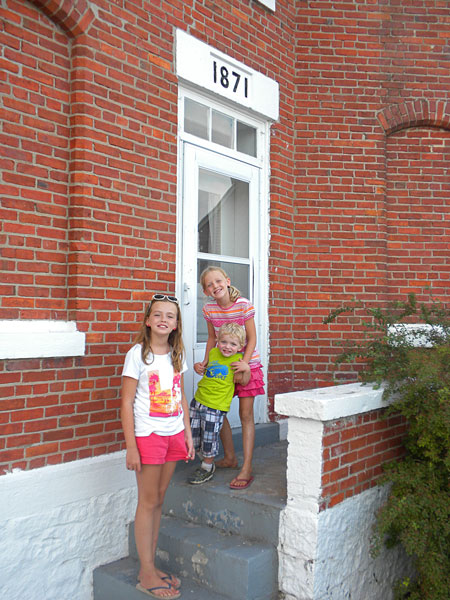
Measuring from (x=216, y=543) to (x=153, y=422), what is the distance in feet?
3.21

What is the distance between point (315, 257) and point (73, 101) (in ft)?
9.88

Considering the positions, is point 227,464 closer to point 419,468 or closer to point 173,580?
point 173,580

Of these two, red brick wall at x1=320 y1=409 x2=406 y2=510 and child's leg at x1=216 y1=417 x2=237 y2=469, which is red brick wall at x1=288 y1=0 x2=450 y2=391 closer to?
child's leg at x1=216 y1=417 x2=237 y2=469

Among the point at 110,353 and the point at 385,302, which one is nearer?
the point at 110,353

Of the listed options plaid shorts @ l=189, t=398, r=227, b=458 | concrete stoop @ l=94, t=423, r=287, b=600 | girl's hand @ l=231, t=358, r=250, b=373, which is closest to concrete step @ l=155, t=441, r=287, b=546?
concrete stoop @ l=94, t=423, r=287, b=600

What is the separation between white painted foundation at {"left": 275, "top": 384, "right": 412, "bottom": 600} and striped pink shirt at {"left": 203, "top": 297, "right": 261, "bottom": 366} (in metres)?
0.81

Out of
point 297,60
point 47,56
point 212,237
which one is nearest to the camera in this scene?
point 47,56

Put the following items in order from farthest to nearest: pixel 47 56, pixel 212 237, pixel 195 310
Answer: pixel 212 237
pixel 195 310
pixel 47 56

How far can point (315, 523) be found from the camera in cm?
357

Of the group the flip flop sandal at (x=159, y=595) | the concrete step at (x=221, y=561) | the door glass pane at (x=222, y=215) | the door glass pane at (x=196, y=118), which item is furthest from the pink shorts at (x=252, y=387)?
the door glass pane at (x=196, y=118)

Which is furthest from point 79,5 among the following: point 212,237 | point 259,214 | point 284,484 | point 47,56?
point 284,484

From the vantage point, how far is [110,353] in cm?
→ 419

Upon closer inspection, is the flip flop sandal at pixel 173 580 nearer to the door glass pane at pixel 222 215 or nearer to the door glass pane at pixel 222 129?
the door glass pane at pixel 222 215

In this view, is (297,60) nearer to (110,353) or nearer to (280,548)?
(110,353)
